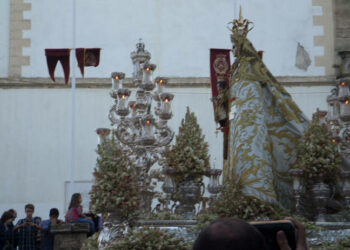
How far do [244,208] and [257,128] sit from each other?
96 cm

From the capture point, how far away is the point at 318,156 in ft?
22.5

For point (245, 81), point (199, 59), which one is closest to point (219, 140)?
point (199, 59)

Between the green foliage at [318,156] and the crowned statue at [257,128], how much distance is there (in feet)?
1.08

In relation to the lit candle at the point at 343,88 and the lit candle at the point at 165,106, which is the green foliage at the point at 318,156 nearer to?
the lit candle at the point at 343,88

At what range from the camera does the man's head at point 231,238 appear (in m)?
2.22

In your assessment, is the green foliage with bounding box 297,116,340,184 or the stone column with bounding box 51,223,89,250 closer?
the green foliage with bounding box 297,116,340,184

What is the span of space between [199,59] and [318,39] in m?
2.58

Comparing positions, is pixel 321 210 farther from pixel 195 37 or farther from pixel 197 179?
pixel 195 37

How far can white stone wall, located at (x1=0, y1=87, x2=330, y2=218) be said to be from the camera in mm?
15117

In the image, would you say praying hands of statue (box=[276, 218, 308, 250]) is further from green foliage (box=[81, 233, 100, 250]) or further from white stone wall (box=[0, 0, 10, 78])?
white stone wall (box=[0, 0, 10, 78])

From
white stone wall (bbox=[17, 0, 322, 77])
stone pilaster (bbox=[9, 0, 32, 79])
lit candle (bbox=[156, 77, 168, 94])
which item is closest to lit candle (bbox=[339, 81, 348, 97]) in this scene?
lit candle (bbox=[156, 77, 168, 94])

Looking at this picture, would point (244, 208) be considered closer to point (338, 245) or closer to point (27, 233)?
point (338, 245)

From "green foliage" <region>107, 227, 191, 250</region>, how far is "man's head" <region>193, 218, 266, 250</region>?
3.81 meters

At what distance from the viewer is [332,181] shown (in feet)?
23.0
